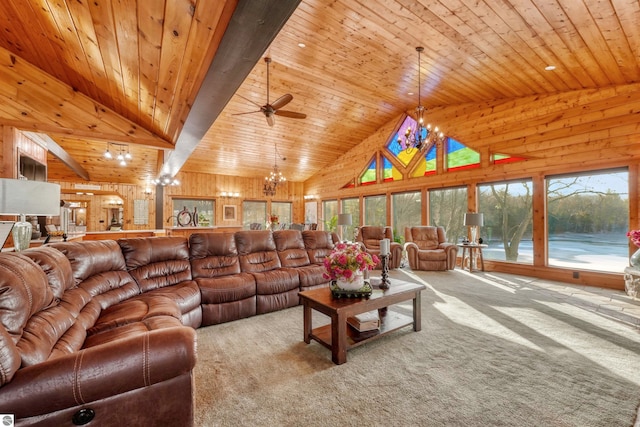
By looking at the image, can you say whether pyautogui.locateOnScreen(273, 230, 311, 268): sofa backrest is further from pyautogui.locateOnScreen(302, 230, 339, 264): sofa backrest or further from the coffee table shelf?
the coffee table shelf

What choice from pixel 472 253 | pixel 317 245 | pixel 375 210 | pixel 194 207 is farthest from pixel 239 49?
pixel 194 207

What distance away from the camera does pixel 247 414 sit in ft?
5.65

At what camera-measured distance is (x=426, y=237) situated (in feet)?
21.6

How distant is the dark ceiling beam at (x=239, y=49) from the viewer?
1.95 m

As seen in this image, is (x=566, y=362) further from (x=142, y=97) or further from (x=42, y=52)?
(x=42, y=52)

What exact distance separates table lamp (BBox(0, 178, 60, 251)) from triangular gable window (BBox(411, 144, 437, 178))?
725 cm

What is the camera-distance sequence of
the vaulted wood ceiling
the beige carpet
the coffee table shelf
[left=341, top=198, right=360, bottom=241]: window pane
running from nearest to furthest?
the beige carpet, the coffee table shelf, the vaulted wood ceiling, [left=341, top=198, right=360, bottom=241]: window pane

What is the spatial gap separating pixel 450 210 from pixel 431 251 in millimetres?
1592

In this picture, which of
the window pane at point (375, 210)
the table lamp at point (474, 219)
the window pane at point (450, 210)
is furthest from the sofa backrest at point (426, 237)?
the window pane at point (375, 210)

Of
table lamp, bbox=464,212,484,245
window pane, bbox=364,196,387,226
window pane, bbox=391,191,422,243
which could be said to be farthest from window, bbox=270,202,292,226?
table lamp, bbox=464,212,484,245

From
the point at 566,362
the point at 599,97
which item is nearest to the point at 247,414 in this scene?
the point at 566,362

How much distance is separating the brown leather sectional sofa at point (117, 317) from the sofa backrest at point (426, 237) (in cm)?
370

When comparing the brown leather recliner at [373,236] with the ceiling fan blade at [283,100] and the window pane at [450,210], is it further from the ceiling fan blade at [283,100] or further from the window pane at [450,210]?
the ceiling fan blade at [283,100]

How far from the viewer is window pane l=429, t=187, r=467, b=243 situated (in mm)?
6836
